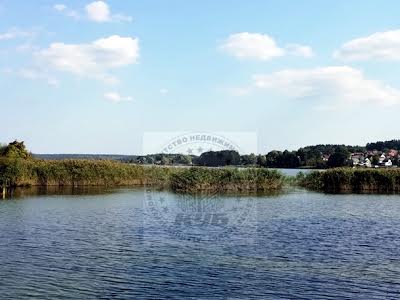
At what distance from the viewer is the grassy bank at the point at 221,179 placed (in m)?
45.2

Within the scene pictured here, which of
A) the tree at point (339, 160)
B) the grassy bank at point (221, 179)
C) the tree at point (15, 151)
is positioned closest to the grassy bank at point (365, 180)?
the grassy bank at point (221, 179)

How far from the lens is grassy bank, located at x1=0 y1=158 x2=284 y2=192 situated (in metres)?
45.5

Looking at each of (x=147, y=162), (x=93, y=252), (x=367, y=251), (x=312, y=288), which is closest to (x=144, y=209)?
(x=93, y=252)

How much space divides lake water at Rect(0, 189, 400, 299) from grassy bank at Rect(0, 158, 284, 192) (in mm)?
10962

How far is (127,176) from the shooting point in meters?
54.1

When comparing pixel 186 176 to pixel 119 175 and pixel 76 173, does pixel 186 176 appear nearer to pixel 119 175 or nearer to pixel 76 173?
pixel 119 175

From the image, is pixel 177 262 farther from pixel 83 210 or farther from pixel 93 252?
pixel 83 210

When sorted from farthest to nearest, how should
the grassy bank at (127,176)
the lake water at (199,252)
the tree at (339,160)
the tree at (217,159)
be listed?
the tree at (339,160), the tree at (217,159), the grassy bank at (127,176), the lake water at (199,252)

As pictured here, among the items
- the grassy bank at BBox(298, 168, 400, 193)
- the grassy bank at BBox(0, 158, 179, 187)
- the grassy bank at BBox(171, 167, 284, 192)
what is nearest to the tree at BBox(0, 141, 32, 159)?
the grassy bank at BBox(0, 158, 179, 187)

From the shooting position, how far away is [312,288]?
1370 cm

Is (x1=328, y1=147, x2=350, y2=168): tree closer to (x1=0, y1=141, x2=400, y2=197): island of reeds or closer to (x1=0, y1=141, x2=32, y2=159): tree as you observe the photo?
(x1=0, y1=141, x2=400, y2=197): island of reeds

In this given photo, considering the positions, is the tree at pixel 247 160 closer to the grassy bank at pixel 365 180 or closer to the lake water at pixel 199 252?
the grassy bank at pixel 365 180

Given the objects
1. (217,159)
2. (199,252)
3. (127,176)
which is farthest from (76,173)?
(199,252)

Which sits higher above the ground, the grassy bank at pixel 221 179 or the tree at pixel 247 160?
the tree at pixel 247 160
